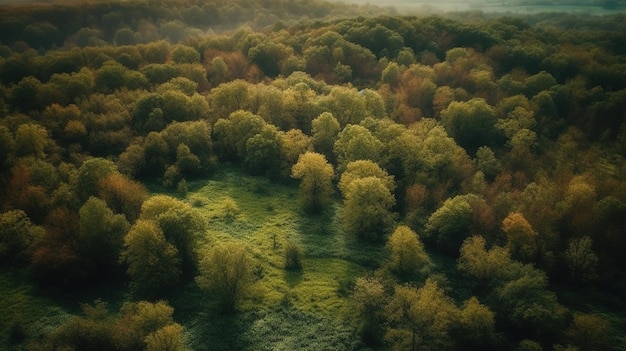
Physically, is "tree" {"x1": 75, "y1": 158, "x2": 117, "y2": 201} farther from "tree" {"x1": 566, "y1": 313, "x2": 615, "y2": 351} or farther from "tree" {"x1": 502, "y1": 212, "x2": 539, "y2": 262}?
"tree" {"x1": 566, "y1": 313, "x2": 615, "y2": 351}

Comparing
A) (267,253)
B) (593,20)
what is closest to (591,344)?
(267,253)

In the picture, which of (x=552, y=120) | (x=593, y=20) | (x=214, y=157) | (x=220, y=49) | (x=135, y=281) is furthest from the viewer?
(x=593, y=20)

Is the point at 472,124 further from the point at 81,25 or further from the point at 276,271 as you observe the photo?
the point at 81,25

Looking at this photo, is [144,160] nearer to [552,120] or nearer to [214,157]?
[214,157]

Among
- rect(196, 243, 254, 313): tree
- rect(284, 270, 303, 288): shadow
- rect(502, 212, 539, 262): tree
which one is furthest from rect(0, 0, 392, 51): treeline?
rect(196, 243, 254, 313): tree

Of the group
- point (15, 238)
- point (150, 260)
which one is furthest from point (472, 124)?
point (15, 238)

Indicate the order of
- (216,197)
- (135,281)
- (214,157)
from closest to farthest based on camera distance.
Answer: (135,281), (216,197), (214,157)
